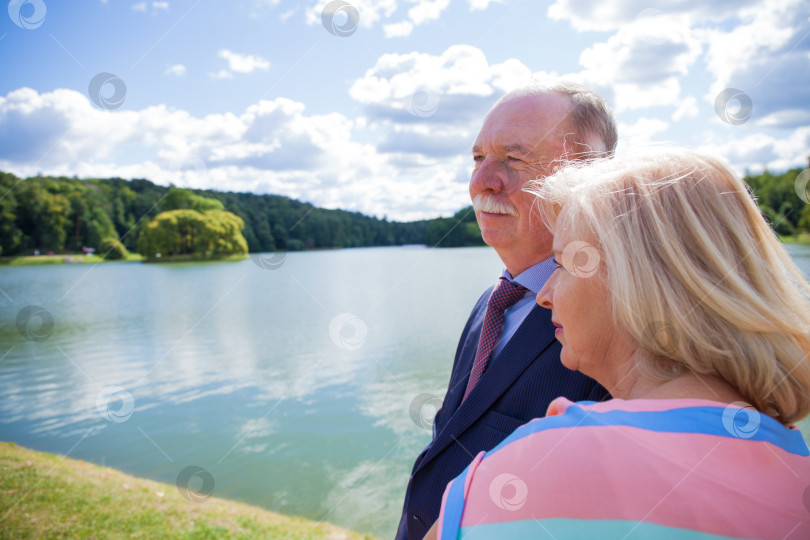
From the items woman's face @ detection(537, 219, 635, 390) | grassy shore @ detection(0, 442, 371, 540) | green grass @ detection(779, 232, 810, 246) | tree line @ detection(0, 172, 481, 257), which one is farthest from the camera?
tree line @ detection(0, 172, 481, 257)

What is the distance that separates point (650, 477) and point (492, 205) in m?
1.94

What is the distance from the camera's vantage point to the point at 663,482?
0.73 metres

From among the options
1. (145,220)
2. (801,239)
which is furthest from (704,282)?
(145,220)

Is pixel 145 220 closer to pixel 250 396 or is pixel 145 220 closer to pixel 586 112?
pixel 250 396

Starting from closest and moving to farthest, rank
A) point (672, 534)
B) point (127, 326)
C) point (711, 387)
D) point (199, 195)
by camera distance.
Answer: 1. point (672, 534)
2. point (711, 387)
3. point (127, 326)
4. point (199, 195)

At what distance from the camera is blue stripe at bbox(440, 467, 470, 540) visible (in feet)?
2.94

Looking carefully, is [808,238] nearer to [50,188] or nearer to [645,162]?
[645,162]

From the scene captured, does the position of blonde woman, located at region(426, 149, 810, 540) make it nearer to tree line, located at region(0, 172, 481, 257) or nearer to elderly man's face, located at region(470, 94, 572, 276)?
elderly man's face, located at region(470, 94, 572, 276)

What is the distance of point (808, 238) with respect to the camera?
58094 millimetres

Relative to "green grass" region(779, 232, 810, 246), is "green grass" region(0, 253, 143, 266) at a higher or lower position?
higher

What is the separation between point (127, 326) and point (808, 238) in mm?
71123

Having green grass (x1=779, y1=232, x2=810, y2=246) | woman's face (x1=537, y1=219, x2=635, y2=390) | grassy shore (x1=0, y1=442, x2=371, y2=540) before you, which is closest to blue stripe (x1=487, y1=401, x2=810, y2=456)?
→ woman's face (x1=537, y1=219, x2=635, y2=390)

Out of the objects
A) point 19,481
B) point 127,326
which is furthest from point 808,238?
point 19,481

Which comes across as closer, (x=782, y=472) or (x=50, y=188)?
(x=782, y=472)
